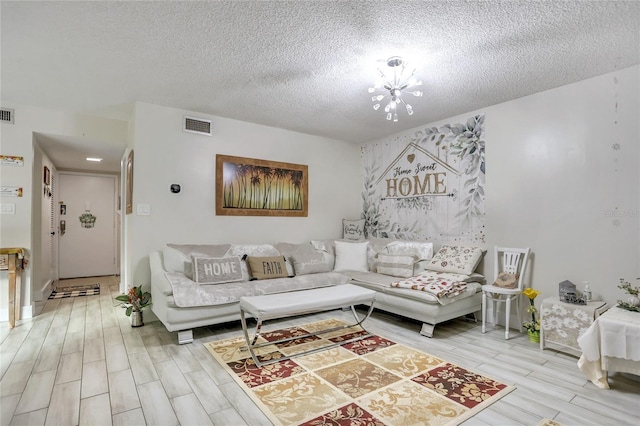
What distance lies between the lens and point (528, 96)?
137 inches

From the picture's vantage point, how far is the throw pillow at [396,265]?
13.3ft

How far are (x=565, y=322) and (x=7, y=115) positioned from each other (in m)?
6.28

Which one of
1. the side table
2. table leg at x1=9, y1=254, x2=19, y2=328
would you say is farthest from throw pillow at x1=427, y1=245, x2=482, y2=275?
table leg at x1=9, y1=254, x2=19, y2=328

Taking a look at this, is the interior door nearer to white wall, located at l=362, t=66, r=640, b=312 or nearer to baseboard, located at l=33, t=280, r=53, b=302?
baseboard, located at l=33, t=280, r=53, b=302

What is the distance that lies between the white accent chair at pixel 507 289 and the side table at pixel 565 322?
0.33 meters

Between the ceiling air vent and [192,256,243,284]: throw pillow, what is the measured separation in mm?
1647

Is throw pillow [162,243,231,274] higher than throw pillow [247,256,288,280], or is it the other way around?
throw pillow [162,243,231,274]

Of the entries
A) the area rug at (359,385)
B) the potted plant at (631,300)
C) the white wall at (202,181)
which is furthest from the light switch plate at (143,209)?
the potted plant at (631,300)

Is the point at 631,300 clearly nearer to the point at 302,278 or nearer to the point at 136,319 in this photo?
the point at 302,278

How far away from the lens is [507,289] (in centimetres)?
323

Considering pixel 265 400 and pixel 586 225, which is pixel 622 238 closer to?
pixel 586 225

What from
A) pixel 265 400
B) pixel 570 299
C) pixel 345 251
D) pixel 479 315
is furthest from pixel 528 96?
pixel 265 400

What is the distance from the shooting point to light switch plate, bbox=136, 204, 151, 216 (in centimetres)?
377

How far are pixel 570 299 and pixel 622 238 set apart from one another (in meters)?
0.72
